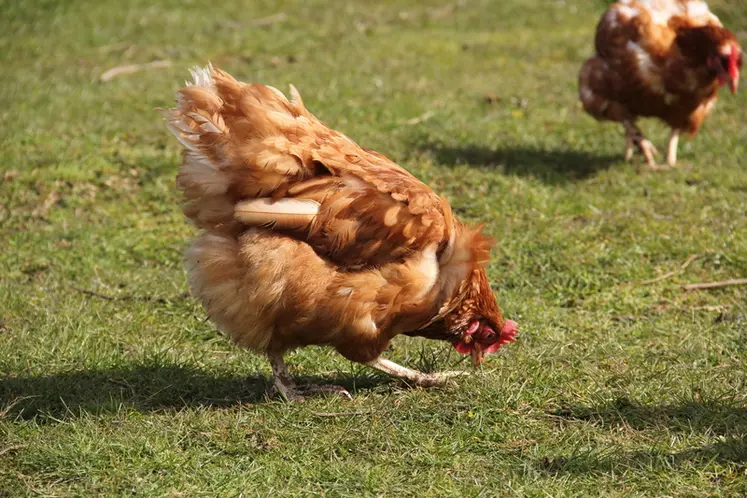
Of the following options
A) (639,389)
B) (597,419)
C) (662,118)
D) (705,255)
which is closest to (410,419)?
(597,419)

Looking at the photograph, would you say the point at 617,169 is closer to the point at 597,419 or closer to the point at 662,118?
the point at 662,118

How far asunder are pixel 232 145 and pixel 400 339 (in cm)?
170

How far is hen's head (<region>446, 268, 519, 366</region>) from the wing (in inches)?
11.9

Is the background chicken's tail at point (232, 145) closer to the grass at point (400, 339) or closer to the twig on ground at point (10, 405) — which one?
the grass at point (400, 339)

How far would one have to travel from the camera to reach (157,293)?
225 inches

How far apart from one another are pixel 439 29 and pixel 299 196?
9060mm

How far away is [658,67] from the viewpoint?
309 inches

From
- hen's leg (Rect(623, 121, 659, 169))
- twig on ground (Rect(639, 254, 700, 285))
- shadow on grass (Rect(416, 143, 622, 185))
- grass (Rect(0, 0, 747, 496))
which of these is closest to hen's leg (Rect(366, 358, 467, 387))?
grass (Rect(0, 0, 747, 496))

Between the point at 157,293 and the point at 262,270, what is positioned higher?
the point at 262,270

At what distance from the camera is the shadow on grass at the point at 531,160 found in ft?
25.6

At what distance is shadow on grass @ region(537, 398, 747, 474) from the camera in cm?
377

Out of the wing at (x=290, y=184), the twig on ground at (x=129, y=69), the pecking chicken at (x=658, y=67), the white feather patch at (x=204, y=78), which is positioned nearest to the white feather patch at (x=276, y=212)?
the wing at (x=290, y=184)

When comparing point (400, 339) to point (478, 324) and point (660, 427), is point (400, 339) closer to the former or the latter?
point (478, 324)

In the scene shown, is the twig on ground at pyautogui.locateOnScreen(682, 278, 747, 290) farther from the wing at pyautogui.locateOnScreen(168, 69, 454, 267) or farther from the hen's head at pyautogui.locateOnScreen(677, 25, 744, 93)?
the hen's head at pyautogui.locateOnScreen(677, 25, 744, 93)
